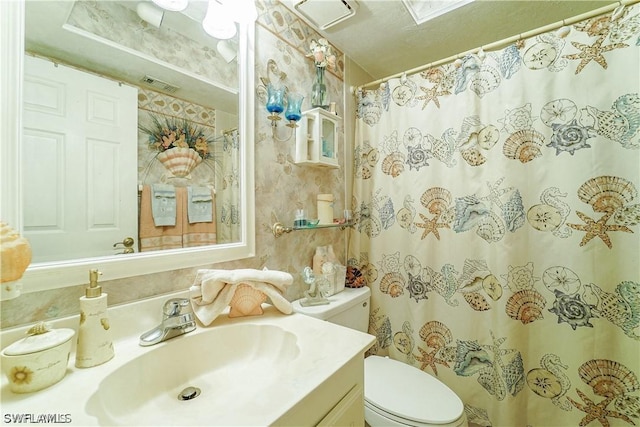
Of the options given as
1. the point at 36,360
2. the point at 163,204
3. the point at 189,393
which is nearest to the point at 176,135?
the point at 163,204

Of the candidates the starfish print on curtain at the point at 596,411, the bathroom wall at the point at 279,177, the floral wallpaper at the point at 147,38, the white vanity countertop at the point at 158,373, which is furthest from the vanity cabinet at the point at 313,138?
the starfish print on curtain at the point at 596,411

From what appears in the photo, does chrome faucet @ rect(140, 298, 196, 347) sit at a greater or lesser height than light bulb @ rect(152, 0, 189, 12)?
lesser

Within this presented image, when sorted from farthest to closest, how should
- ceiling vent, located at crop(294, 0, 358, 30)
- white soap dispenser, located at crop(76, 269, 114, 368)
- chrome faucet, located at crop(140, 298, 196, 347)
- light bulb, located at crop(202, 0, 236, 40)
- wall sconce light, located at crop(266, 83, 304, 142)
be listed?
ceiling vent, located at crop(294, 0, 358, 30) < wall sconce light, located at crop(266, 83, 304, 142) < light bulb, located at crop(202, 0, 236, 40) < chrome faucet, located at crop(140, 298, 196, 347) < white soap dispenser, located at crop(76, 269, 114, 368)

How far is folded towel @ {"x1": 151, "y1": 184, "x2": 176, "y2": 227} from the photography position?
73cm

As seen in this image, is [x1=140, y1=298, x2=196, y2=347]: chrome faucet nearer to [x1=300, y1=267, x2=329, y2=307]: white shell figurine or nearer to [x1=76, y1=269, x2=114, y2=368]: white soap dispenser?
[x1=76, y1=269, x2=114, y2=368]: white soap dispenser

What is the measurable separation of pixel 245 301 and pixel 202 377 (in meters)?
0.21

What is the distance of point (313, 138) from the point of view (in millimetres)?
1130

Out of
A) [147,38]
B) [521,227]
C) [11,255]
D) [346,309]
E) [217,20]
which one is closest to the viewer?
[11,255]

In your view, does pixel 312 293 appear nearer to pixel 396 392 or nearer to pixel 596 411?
pixel 396 392

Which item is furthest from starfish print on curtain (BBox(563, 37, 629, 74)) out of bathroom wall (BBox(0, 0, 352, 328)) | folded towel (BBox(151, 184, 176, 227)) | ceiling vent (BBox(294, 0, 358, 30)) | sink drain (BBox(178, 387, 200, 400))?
sink drain (BBox(178, 387, 200, 400))

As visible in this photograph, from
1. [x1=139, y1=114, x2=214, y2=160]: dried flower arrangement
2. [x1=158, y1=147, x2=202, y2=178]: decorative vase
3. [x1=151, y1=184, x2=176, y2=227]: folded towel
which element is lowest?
[x1=151, y1=184, x2=176, y2=227]: folded towel

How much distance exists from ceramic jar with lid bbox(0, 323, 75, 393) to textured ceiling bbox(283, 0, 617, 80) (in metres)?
1.37

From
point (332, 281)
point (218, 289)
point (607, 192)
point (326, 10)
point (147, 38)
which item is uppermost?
point (326, 10)

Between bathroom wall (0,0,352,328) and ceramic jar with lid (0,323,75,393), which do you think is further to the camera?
bathroom wall (0,0,352,328)
